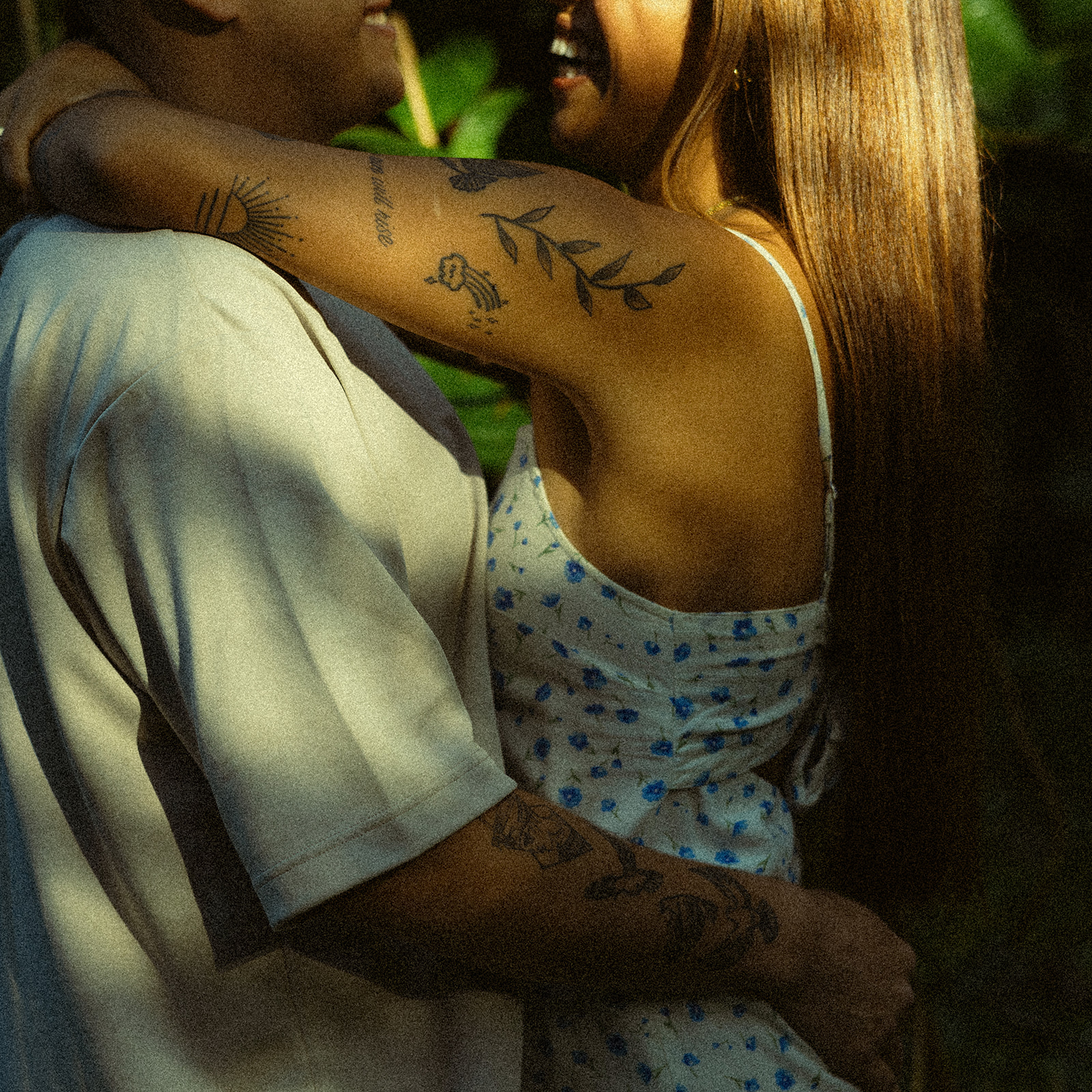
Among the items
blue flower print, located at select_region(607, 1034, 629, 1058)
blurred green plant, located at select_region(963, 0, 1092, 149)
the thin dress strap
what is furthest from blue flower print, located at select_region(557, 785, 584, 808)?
blurred green plant, located at select_region(963, 0, 1092, 149)

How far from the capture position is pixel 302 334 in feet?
3.33

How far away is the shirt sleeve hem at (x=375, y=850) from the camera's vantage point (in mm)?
829

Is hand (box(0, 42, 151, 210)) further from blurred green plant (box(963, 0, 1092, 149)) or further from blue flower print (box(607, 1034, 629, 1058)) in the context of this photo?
blurred green plant (box(963, 0, 1092, 149))

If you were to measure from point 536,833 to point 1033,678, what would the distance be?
1803mm

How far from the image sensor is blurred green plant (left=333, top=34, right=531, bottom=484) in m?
2.04

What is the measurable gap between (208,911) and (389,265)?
2.05ft

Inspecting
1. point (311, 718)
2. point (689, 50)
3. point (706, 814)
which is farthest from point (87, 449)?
point (689, 50)

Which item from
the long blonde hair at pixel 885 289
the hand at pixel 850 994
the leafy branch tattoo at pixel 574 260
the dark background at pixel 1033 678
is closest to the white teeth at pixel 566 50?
the long blonde hair at pixel 885 289

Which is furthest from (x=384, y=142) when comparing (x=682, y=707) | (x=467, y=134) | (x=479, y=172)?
(x=682, y=707)

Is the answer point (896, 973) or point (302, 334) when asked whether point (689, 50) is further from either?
point (896, 973)

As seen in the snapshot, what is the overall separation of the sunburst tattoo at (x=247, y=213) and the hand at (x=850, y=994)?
88cm

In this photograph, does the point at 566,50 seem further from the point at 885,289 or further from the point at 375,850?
the point at 375,850

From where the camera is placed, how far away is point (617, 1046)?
115 centimetres

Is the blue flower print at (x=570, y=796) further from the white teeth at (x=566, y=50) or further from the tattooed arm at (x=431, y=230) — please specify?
the white teeth at (x=566, y=50)
